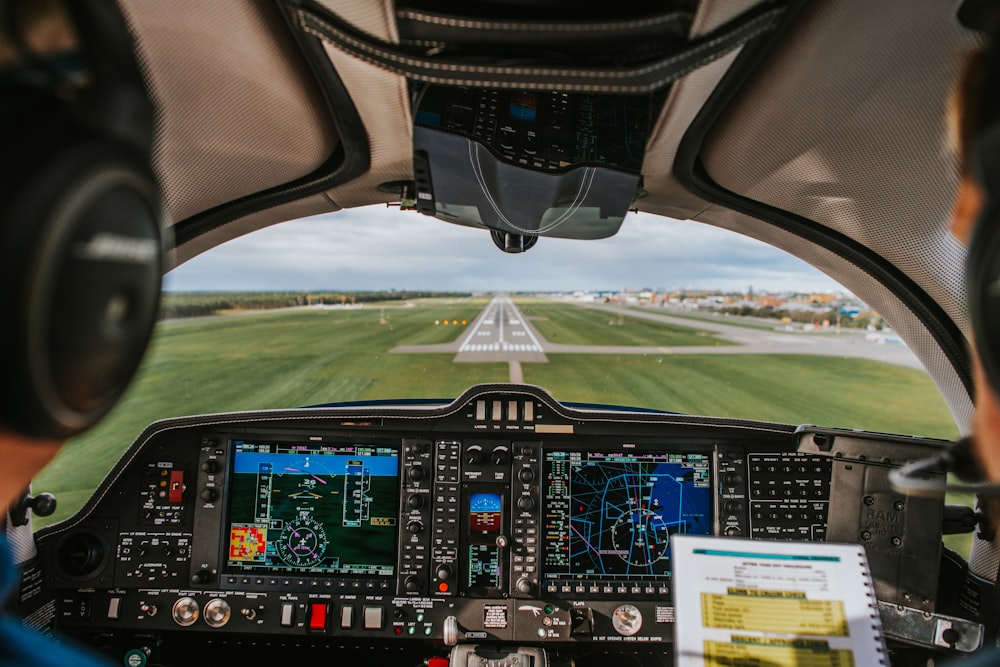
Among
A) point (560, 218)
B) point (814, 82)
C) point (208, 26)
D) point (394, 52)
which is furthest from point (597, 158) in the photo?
point (208, 26)

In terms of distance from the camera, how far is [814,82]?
4.69 feet

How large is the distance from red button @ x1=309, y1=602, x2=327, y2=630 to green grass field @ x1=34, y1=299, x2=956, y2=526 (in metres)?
4.74

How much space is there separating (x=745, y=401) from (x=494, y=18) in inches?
498

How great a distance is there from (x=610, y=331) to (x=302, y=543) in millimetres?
21460

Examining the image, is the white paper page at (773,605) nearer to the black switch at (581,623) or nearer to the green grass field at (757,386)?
the black switch at (581,623)

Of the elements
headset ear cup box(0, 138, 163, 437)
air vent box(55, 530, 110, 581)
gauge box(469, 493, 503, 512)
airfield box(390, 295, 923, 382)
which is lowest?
air vent box(55, 530, 110, 581)

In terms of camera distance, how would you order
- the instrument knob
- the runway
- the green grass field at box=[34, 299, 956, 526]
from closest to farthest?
1. the instrument knob
2. the green grass field at box=[34, 299, 956, 526]
3. the runway

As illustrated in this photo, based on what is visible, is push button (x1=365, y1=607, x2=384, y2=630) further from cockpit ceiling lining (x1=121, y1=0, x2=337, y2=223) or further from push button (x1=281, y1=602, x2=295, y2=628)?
cockpit ceiling lining (x1=121, y1=0, x2=337, y2=223)

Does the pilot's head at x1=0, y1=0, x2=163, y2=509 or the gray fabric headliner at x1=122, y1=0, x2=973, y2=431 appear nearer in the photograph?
the pilot's head at x1=0, y1=0, x2=163, y2=509

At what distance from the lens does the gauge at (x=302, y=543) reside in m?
2.35

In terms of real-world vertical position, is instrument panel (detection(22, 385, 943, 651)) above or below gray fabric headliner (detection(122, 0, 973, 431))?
below

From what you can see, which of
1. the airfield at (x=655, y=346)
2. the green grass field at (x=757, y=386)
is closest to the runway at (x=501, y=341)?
the airfield at (x=655, y=346)

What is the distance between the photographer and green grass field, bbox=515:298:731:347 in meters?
20.8

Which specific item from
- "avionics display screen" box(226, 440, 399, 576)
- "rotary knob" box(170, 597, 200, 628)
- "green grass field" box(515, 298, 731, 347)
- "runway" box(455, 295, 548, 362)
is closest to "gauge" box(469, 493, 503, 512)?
"avionics display screen" box(226, 440, 399, 576)
